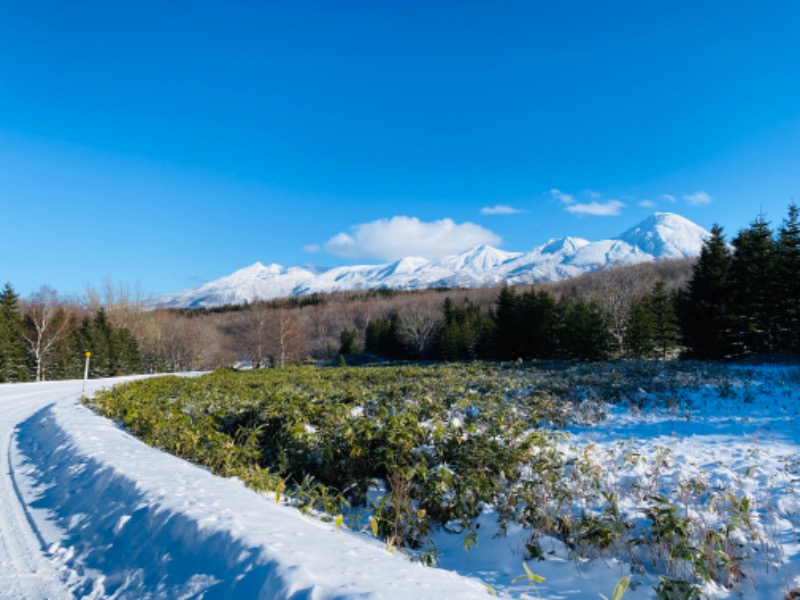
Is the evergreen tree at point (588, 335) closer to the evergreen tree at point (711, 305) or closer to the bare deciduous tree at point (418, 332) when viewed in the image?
the evergreen tree at point (711, 305)

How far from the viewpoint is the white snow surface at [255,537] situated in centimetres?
279

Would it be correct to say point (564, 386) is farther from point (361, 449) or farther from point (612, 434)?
point (361, 449)

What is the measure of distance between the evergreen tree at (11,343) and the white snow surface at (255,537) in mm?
30613

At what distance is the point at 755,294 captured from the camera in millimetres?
23500

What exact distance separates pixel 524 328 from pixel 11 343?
40.9m

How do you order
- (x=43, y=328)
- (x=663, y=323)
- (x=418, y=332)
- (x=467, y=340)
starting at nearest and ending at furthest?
(x=663, y=323)
(x=43, y=328)
(x=467, y=340)
(x=418, y=332)

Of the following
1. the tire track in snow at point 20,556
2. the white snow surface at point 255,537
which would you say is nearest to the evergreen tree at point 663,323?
the white snow surface at point 255,537

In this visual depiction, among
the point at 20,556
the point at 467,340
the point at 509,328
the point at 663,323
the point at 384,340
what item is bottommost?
the point at 384,340

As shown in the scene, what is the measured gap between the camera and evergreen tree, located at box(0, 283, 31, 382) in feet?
99.7

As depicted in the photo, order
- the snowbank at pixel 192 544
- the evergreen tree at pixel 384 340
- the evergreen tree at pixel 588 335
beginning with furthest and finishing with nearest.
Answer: the evergreen tree at pixel 384 340 → the evergreen tree at pixel 588 335 → the snowbank at pixel 192 544

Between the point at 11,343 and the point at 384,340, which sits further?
the point at 384,340

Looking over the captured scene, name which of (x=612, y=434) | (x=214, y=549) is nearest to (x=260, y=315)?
(x=612, y=434)

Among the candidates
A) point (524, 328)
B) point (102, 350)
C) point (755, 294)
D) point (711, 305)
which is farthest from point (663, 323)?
point (102, 350)

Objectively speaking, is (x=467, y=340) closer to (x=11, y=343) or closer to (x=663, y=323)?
(x=663, y=323)
